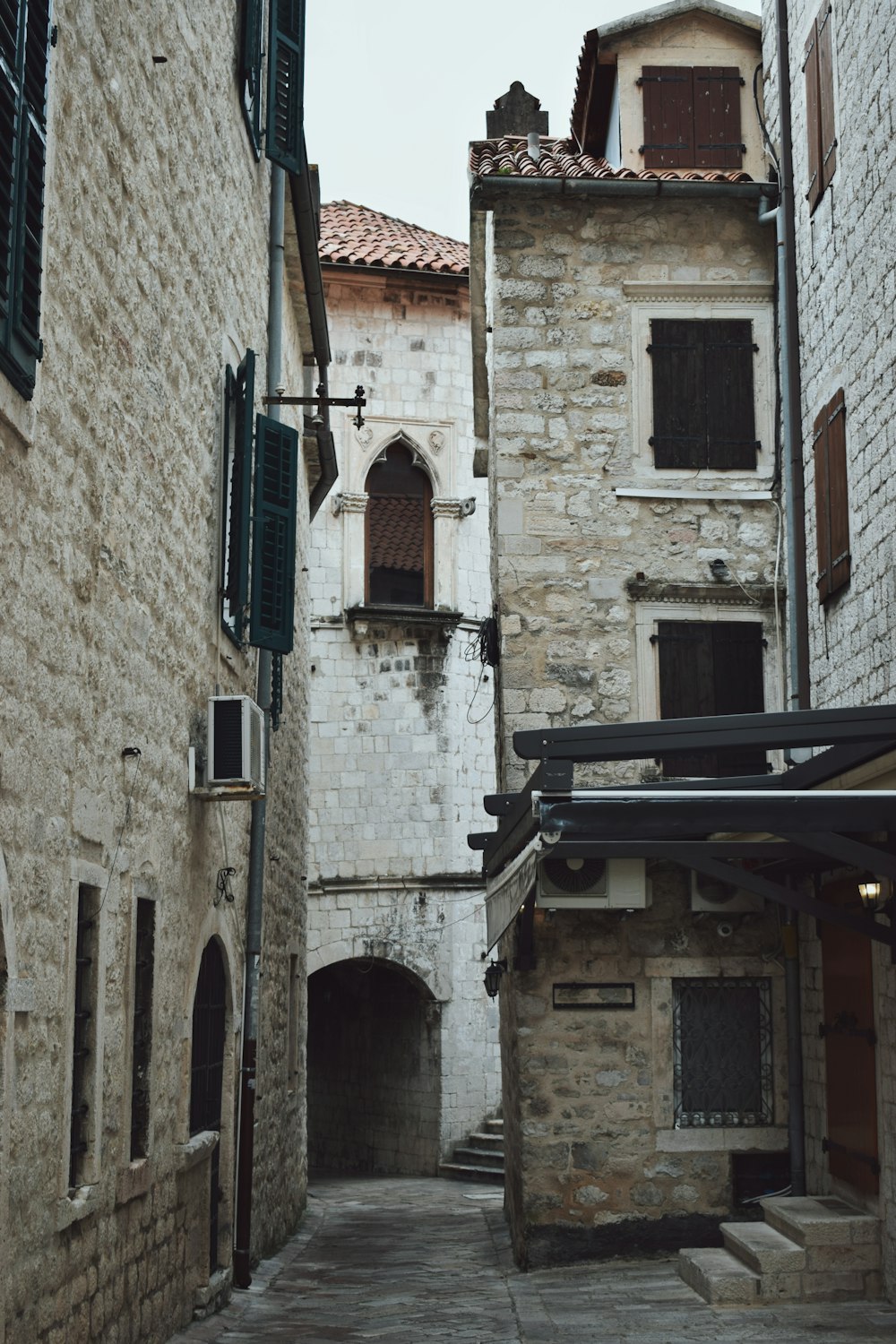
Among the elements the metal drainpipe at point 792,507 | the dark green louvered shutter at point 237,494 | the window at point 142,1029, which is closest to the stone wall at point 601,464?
the metal drainpipe at point 792,507

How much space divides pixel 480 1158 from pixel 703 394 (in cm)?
1044

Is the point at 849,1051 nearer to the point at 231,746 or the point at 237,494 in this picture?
the point at 231,746

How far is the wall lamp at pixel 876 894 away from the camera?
834 centimetres

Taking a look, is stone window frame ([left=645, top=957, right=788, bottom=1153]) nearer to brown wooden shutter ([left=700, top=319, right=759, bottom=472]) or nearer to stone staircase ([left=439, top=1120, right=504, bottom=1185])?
brown wooden shutter ([left=700, top=319, right=759, bottom=472])

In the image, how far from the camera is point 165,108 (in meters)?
7.69

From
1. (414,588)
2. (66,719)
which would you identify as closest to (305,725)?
(414,588)

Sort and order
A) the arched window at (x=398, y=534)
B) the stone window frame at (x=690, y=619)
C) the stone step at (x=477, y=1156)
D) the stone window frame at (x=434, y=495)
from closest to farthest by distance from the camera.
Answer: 1. the stone window frame at (x=690, y=619)
2. the stone step at (x=477, y=1156)
3. the stone window frame at (x=434, y=495)
4. the arched window at (x=398, y=534)

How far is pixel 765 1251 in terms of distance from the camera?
8.65 m

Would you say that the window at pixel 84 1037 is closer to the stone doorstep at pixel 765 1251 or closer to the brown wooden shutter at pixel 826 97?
the stone doorstep at pixel 765 1251

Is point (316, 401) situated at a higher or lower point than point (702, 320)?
lower

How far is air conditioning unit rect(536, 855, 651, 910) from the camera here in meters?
10.3

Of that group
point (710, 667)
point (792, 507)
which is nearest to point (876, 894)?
point (710, 667)

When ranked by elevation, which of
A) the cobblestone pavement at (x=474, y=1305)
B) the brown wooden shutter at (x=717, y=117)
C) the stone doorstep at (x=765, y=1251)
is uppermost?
the brown wooden shutter at (x=717, y=117)

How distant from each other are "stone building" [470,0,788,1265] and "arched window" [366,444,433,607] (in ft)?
26.2
